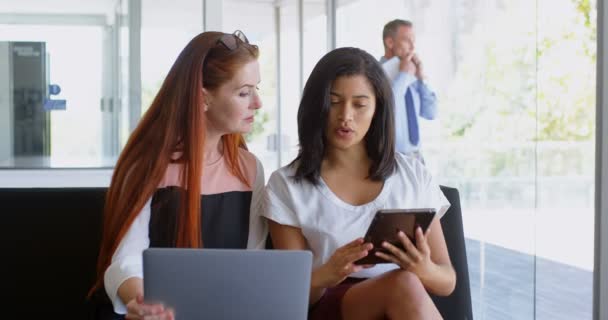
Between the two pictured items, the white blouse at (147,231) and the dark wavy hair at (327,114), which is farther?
the dark wavy hair at (327,114)

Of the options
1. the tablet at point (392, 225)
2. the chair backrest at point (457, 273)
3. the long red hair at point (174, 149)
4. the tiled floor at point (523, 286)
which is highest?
the long red hair at point (174, 149)

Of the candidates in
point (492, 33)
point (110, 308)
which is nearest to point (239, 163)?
point (110, 308)

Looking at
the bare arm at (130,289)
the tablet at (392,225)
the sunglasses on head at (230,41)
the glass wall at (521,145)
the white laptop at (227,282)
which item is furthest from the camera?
the glass wall at (521,145)

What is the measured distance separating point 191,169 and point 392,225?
1.78 ft

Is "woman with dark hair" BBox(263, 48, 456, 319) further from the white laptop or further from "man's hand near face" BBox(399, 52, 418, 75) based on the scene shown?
"man's hand near face" BBox(399, 52, 418, 75)

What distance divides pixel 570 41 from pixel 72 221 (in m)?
1.93

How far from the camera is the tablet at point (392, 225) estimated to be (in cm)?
191

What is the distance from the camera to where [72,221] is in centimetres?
237

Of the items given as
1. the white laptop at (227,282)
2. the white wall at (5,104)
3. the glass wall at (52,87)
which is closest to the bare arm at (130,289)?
the white laptop at (227,282)

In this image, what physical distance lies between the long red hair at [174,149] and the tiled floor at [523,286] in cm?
169

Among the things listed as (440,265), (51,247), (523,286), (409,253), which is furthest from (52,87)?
(409,253)

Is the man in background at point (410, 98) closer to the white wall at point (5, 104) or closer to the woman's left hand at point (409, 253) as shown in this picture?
the white wall at point (5, 104)

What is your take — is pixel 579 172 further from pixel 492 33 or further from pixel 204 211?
pixel 204 211

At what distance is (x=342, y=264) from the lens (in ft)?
6.70
